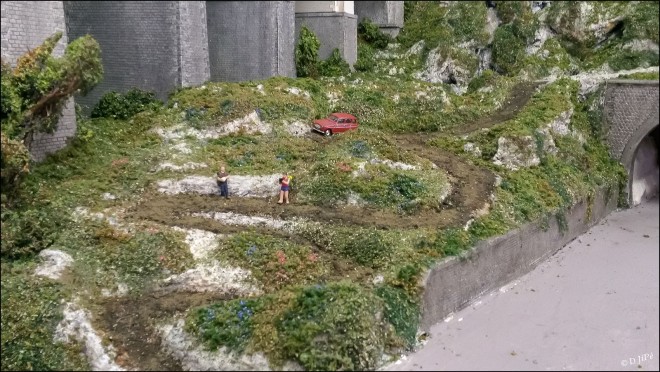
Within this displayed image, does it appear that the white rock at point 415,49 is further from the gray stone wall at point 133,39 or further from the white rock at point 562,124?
the gray stone wall at point 133,39

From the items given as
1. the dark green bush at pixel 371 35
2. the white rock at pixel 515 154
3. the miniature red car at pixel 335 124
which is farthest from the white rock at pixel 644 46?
the miniature red car at pixel 335 124

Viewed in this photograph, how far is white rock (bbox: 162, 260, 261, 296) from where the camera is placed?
1474 cm

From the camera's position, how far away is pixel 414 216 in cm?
1894

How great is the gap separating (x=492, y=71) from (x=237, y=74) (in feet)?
59.4

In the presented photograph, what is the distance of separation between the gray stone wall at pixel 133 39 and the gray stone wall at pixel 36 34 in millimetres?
6361

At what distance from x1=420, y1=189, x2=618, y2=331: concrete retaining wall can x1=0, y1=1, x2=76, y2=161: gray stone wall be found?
49.7 ft

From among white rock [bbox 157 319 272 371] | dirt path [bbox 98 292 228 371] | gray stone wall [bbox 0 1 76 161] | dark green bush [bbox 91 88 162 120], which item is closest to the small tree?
gray stone wall [bbox 0 1 76 161]

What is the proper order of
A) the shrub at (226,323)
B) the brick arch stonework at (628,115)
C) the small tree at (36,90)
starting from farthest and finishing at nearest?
the brick arch stonework at (628,115) → the small tree at (36,90) → the shrub at (226,323)

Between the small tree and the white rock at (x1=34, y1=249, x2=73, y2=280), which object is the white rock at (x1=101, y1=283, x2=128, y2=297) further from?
the small tree

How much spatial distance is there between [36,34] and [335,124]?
44.9 ft

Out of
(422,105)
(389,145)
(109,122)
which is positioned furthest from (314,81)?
(109,122)

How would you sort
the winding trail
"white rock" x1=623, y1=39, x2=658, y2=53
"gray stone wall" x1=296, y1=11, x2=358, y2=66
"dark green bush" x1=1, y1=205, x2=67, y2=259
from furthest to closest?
"gray stone wall" x1=296, y1=11, x2=358, y2=66, "white rock" x1=623, y1=39, x2=658, y2=53, the winding trail, "dark green bush" x1=1, y1=205, x2=67, y2=259

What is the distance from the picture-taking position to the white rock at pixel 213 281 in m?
14.7

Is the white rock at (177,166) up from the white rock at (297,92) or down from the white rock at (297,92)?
down
